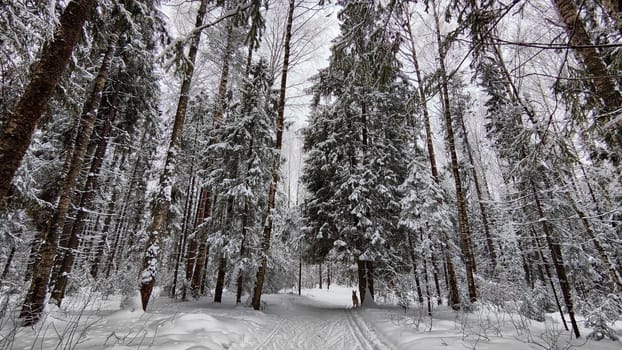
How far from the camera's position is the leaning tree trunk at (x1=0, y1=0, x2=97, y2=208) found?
262 centimetres

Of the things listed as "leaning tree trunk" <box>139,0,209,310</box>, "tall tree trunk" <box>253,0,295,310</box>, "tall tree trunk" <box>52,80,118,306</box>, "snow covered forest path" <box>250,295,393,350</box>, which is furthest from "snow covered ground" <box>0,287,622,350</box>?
"tall tree trunk" <box>52,80,118,306</box>

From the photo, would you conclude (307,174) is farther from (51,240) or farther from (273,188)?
(51,240)

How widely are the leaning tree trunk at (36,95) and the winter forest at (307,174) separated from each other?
2 centimetres

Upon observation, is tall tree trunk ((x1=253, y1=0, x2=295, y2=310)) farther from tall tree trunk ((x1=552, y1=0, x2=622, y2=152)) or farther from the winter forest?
tall tree trunk ((x1=552, y1=0, x2=622, y2=152))

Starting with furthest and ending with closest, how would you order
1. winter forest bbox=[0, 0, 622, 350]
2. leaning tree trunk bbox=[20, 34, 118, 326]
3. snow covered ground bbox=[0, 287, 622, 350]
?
leaning tree trunk bbox=[20, 34, 118, 326], winter forest bbox=[0, 0, 622, 350], snow covered ground bbox=[0, 287, 622, 350]

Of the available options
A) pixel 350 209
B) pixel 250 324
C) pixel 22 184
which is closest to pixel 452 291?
pixel 350 209

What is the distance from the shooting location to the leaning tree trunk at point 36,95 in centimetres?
262

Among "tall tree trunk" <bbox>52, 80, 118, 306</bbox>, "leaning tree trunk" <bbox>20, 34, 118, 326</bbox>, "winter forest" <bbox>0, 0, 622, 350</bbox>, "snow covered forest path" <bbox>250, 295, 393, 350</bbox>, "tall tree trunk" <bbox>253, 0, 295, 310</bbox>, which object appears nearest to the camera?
"winter forest" <bbox>0, 0, 622, 350</bbox>

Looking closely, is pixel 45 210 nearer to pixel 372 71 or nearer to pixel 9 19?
pixel 9 19

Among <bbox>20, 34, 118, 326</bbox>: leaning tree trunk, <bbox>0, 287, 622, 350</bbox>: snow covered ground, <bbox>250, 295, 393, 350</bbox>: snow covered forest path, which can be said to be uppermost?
<bbox>20, 34, 118, 326</bbox>: leaning tree trunk

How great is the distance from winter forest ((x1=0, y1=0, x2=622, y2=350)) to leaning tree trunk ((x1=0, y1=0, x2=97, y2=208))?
2cm

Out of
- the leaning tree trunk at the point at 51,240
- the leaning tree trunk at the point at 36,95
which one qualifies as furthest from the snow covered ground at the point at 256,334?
the leaning tree trunk at the point at 36,95

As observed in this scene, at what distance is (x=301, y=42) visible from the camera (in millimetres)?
11273

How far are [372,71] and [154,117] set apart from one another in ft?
38.8
